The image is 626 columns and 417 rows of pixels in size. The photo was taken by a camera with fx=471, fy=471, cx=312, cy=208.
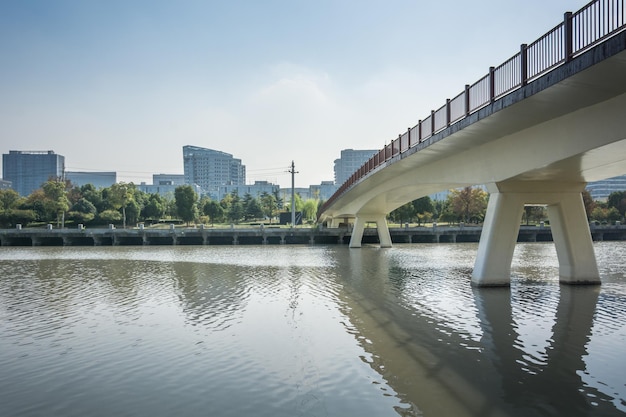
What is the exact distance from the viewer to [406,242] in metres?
59.6

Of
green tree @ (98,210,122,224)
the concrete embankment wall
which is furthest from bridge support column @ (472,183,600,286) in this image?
green tree @ (98,210,122,224)

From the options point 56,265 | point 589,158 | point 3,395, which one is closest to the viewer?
point 3,395

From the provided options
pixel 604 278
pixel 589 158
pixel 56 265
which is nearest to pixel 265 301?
pixel 589 158

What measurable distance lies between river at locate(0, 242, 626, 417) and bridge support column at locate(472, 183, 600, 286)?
0.84m

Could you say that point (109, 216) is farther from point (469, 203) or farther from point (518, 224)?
point (518, 224)

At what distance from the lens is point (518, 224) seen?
59.7 ft

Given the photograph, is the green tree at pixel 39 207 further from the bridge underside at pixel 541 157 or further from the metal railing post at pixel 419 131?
the metal railing post at pixel 419 131

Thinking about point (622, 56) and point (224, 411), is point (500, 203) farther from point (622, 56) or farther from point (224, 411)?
point (224, 411)

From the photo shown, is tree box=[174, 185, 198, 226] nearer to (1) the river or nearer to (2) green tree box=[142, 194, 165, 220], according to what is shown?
(2) green tree box=[142, 194, 165, 220]

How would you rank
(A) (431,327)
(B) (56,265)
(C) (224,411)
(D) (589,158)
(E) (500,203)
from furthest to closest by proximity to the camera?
(B) (56,265), (E) (500,203), (D) (589,158), (A) (431,327), (C) (224,411)

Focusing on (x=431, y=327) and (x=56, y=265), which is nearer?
(x=431, y=327)

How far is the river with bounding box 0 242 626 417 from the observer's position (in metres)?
7.17

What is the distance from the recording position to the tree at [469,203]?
85.1 metres

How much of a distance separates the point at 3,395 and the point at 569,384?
9.22 meters
